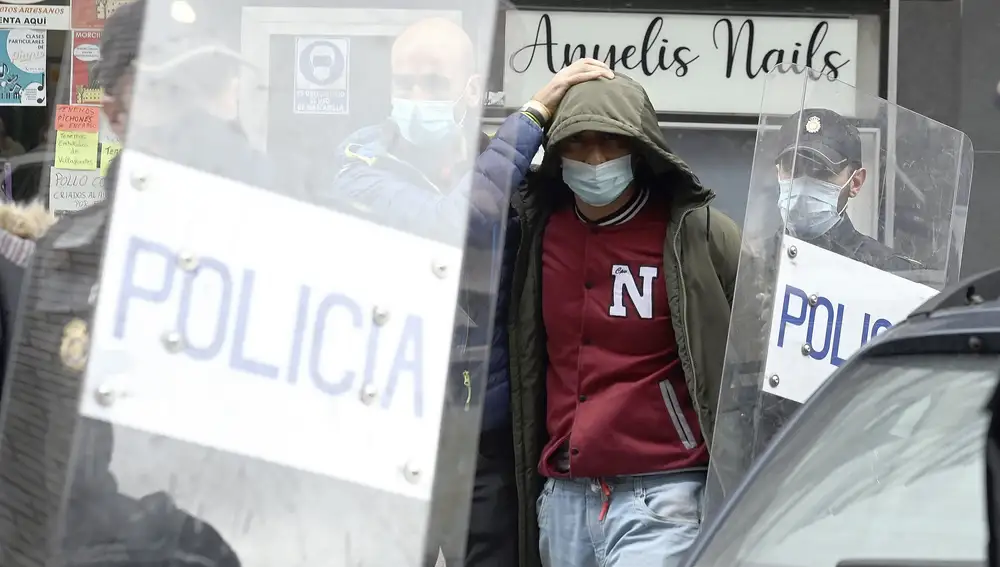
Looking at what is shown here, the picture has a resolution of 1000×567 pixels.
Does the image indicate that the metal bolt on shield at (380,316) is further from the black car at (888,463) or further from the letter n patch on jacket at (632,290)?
the letter n patch on jacket at (632,290)

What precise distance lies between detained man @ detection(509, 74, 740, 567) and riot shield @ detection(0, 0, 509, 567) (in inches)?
45.1

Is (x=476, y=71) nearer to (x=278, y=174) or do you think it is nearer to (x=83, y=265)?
(x=278, y=174)

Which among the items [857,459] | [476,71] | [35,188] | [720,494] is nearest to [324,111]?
[476,71]

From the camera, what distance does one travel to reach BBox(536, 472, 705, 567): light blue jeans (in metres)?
2.93

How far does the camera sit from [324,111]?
1.92 meters

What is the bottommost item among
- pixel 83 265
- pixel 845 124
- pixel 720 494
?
pixel 720 494

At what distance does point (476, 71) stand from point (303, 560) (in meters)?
0.91

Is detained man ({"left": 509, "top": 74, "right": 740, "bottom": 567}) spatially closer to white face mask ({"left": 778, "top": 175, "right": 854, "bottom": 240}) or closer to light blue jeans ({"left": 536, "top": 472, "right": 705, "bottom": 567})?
light blue jeans ({"left": 536, "top": 472, "right": 705, "bottom": 567})

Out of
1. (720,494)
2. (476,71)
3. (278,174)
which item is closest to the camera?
(278,174)

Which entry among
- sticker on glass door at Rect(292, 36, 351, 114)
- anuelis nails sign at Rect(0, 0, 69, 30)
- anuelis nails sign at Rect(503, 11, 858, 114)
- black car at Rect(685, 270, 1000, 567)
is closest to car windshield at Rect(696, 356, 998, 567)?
black car at Rect(685, 270, 1000, 567)

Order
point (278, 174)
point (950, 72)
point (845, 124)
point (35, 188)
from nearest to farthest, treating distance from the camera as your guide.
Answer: point (278, 174), point (35, 188), point (845, 124), point (950, 72)

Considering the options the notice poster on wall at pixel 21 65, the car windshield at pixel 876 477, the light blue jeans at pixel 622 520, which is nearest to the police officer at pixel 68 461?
the car windshield at pixel 876 477

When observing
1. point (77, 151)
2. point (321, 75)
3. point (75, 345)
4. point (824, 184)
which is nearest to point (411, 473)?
point (75, 345)

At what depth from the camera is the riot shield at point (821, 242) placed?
2900 mm
